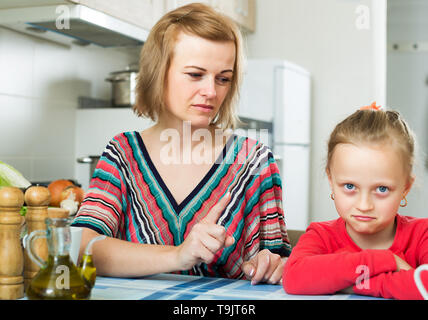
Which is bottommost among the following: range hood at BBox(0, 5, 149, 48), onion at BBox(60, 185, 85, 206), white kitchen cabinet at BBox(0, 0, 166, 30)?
onion at BBox(60, 185, 85, 206)

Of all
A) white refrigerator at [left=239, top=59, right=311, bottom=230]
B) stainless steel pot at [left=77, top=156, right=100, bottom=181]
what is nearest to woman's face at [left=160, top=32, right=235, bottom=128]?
stainless steel pot at [left=77, top=156, right=100, bottom=181]

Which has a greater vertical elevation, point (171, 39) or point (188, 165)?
point (171, 39)

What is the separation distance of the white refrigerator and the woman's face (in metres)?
1.97

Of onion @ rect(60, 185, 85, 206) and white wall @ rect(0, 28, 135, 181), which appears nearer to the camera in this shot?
onion @ rect(60, 185, 85, 206)

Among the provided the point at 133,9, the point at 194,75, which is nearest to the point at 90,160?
the point at 133,9

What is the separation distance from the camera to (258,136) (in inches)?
121

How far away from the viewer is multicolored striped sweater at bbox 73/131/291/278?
119 cm

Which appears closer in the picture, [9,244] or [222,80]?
[9,244]

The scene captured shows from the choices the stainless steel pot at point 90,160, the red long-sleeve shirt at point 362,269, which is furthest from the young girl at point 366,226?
the stainless steel pot at point 90,160

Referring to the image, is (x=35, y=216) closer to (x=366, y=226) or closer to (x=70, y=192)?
(x=366, y=226)

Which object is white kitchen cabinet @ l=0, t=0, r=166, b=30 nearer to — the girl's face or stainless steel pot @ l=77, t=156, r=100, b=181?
stainless steel pot @ l=77, t=156, r=100, b=181

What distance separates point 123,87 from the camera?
2523mm

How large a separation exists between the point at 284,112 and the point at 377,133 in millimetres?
2370
